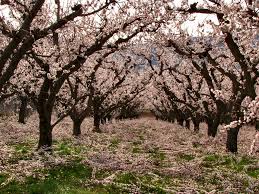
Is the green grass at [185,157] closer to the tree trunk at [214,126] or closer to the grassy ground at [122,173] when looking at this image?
the grassy ground at [122,173]

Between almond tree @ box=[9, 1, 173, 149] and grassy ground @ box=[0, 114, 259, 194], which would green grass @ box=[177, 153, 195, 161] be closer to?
grassy ground @ box=[0, 114, 259, 194]

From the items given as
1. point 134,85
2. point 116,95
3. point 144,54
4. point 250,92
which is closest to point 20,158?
point 250,92

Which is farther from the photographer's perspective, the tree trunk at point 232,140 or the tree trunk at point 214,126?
the tree trunk at point 214,126

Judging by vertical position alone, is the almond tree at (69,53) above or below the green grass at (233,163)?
above

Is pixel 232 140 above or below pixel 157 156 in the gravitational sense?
above

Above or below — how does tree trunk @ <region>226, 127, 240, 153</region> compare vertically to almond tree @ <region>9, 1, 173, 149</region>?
below

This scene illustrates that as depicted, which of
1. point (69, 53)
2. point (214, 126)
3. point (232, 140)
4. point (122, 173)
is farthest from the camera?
point (214, 126)

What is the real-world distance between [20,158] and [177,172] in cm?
628

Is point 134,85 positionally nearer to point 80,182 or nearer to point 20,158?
point 20,158

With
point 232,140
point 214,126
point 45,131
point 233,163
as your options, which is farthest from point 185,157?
point 214,126

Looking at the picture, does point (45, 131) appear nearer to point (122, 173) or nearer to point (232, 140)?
point (122, 173)

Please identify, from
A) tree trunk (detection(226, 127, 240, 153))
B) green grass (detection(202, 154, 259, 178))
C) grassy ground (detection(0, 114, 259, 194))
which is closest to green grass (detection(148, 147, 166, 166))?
grassy ground (detection(0, 114, 259, 194))

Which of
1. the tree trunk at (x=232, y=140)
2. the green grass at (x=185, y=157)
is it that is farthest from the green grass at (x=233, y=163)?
the tree trunk at (x=232, y=140)

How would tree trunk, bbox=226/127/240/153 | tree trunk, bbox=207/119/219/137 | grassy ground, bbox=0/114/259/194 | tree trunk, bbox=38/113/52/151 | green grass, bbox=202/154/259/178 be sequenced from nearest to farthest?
grassy ground, bbox=0/114/259/194, green grass, bbox=202/154/259/178, tree trunk, bbox=38/113/52/151, tree trunk, bbox=226/127/240/153, tree trunk, bbox=207/119/219/137
